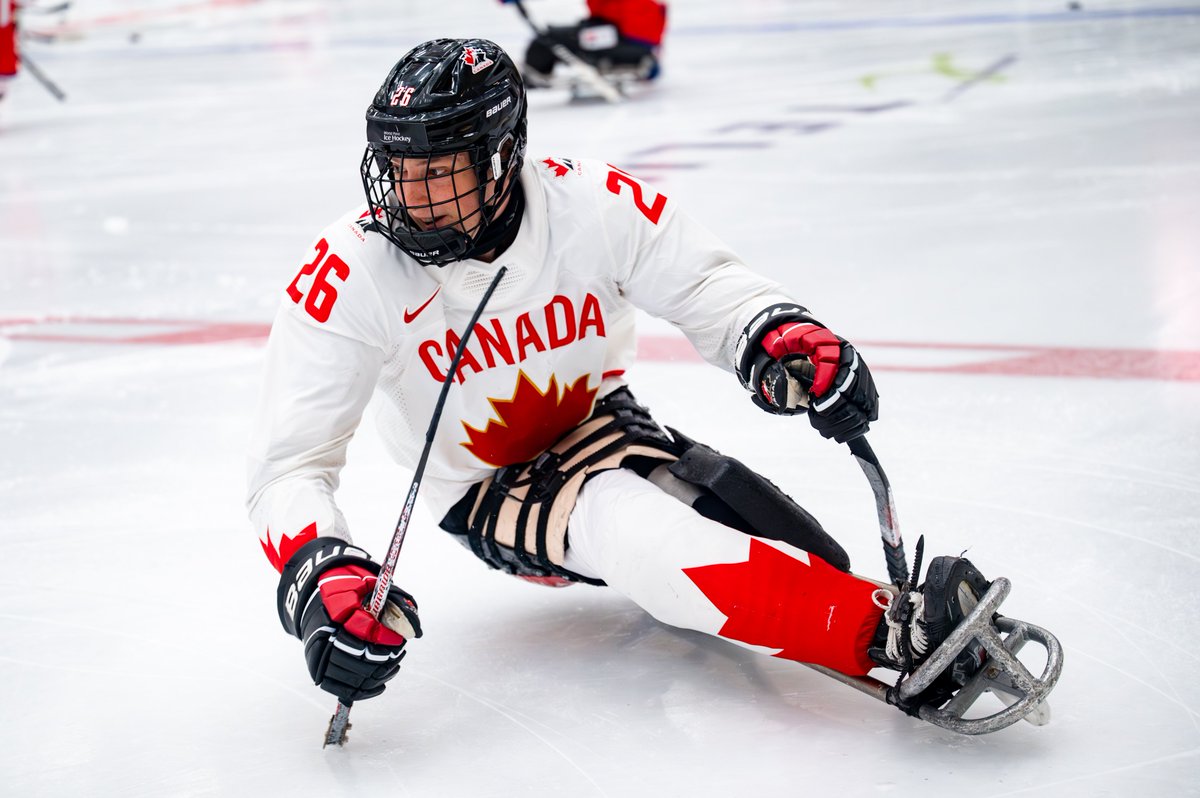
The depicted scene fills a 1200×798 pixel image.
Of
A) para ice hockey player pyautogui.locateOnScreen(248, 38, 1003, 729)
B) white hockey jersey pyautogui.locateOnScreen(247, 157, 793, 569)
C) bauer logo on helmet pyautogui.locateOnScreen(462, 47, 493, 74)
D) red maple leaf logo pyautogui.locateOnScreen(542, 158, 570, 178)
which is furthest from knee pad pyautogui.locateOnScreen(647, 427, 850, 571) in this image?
bauer logo on helmet pyautogui.locateOnScreen(462, 47, 493, 74)

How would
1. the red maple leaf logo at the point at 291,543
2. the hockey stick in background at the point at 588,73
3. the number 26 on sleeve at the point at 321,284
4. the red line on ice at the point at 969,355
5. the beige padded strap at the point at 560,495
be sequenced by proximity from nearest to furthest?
the red maple leaf logo at the point at 291,543
the number 26 on sleeve at the point at 321,284
the beige padded strap at the point at 560,495
the red line on ice at the point at 969,355
the hockey stick in background at the point at 588,73

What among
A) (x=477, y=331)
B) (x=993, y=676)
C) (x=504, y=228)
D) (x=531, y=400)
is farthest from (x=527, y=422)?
(x=993, y=676)

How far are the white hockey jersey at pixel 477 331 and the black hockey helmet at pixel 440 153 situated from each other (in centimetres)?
8

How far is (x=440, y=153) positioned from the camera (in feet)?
6.04

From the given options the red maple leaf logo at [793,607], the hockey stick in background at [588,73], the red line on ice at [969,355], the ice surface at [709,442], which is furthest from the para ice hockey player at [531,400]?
the hockey stick in background at [588,73]

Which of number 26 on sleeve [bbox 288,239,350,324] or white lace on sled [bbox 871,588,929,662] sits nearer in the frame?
white lace on sled [bbox 871,588,929,662]

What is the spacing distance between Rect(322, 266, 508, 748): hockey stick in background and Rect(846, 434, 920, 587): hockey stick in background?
0.53 metres

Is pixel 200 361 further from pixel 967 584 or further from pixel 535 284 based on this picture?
pixel 967 584

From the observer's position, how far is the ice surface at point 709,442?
1.79 meters

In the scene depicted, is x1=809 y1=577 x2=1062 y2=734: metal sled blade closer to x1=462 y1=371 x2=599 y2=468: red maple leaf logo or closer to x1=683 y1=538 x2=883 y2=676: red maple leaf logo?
x1=683 y1=538 x2=883 y2=676: red maple leaf logo

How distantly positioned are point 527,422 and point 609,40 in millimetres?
6441

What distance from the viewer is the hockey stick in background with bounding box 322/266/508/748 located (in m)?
1.66

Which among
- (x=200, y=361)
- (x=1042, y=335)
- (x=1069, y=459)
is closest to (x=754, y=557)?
(x=1069, y=459)

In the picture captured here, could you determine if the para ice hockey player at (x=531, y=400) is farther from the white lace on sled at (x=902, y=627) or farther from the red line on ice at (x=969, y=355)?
the red line on ice at (x=969, y=355)
